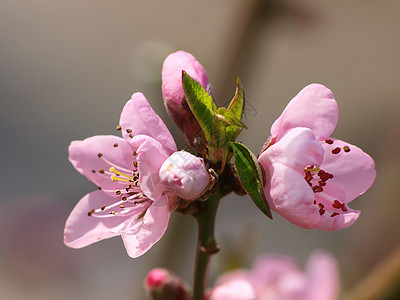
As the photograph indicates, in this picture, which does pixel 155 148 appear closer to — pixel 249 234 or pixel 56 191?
pixel 249 234

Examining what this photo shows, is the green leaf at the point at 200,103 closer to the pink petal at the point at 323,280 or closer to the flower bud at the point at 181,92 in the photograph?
the flower bud at the point at 181,92

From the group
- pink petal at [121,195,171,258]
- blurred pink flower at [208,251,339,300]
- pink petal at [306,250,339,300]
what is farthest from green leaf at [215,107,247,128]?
pink petal at [306,250,339,300]

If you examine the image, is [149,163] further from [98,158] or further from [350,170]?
[350,170]

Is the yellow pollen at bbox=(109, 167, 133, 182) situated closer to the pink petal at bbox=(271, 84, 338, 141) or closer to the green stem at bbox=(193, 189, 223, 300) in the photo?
the green stem at bbox=(193, 189, 223, 300)

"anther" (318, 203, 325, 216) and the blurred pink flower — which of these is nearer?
"anther" (318, 203, 325, 216)

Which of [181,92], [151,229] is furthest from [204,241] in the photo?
[181,92]
